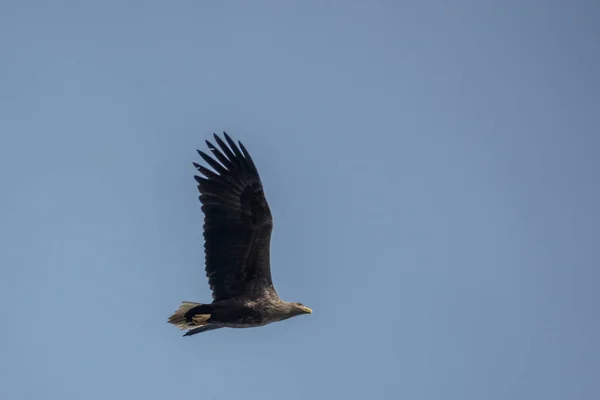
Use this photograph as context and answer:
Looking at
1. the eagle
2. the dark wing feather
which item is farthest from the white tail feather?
the dark wing feather

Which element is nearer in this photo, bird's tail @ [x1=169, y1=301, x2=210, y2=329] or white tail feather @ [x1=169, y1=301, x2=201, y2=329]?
bird's tail @ [x1=169, y1=301, x2=210, y2=329]

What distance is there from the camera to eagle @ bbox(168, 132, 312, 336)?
529 inches

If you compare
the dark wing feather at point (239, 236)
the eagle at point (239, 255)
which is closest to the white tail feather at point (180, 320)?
the eagle at point (239, 255)

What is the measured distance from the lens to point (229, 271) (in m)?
13.7

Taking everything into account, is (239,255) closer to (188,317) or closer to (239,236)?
(239,236)

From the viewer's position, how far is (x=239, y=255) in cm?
1363

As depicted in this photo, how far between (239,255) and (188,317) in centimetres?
144

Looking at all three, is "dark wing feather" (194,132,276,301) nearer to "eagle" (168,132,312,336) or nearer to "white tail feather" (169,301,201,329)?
"eagle" (168,132,312,336)

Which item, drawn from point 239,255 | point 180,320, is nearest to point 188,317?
point 180,320

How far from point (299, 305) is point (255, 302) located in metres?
0.93

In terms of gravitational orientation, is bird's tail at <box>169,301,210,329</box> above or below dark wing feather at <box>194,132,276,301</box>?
below

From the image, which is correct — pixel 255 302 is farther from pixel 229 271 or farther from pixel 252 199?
pixel 252 199

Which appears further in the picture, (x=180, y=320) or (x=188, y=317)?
(x=180, y=320)

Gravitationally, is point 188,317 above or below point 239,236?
below
